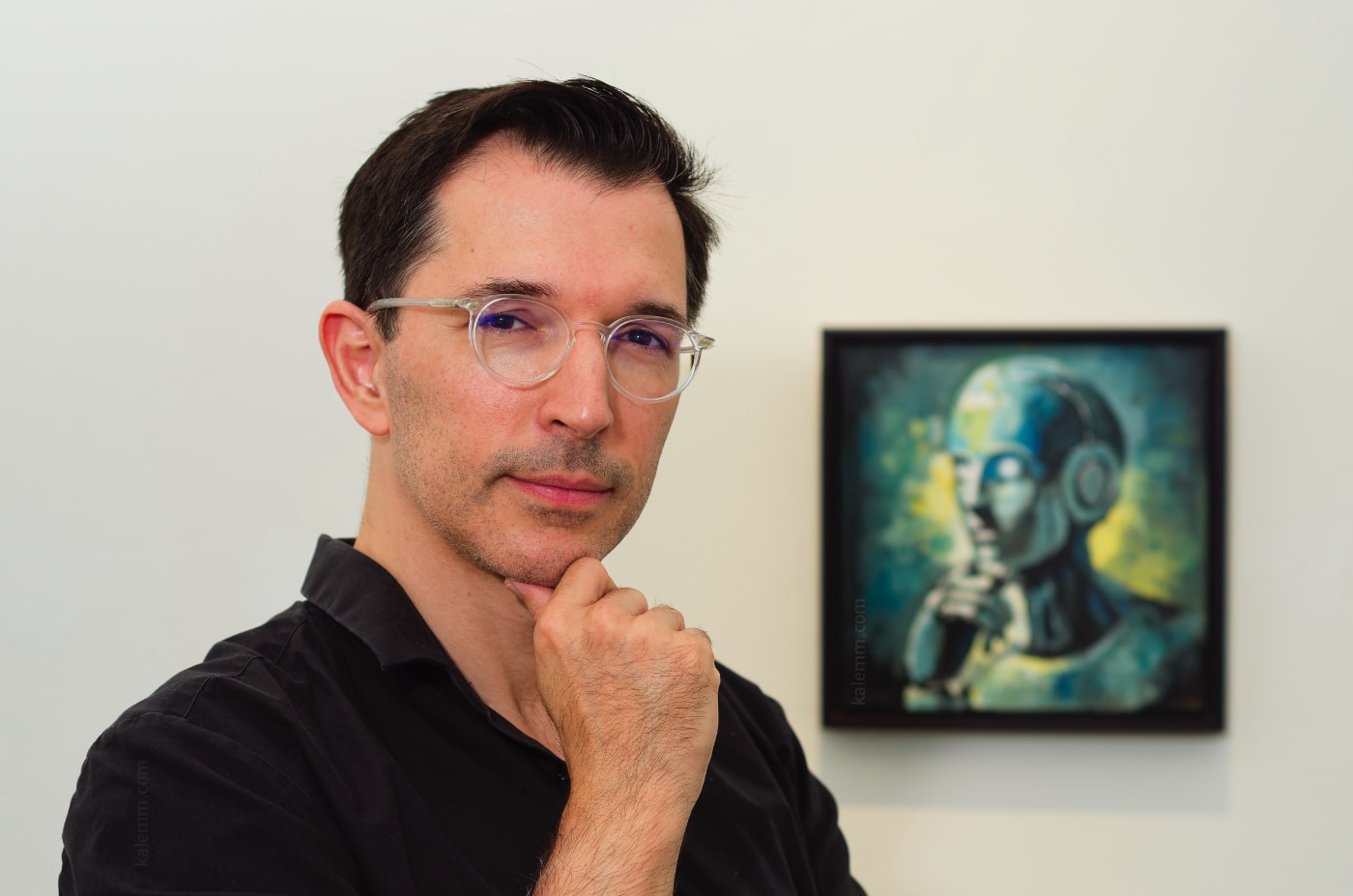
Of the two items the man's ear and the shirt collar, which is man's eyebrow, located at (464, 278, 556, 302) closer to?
the man's ear

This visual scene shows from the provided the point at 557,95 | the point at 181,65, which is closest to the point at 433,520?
the point at 557,95

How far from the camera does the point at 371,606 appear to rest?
1279 mm

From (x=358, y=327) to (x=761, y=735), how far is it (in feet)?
2.54

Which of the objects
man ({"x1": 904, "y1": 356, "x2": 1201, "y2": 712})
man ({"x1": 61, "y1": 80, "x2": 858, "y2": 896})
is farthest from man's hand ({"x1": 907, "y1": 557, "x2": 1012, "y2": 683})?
man ({"x1": 61, "y1": 80, "x2": 858, "y2": 896})

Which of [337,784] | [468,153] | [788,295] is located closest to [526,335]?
[468,153]

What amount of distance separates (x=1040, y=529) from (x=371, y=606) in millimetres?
1208

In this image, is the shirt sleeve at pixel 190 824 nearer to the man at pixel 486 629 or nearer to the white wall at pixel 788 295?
the man at pixel 486 629

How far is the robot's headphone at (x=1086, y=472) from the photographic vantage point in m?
2.00

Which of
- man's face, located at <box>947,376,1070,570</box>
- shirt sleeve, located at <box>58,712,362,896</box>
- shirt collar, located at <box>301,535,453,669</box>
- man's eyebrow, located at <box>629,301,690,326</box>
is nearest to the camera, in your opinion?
shirt sleeve, located at <box>58,712,362,896</box>

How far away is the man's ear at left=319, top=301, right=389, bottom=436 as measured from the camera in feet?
4.63

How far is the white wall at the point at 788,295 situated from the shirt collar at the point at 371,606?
0.73 metres

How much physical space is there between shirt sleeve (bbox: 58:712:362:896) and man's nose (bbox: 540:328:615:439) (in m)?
0.47

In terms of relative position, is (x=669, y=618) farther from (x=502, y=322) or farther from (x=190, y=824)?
(x=190, y=824)

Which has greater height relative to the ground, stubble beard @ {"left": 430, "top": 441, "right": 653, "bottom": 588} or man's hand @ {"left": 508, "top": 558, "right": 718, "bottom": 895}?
stubble beard @ {"left": 430, "top": 441, "right": 653, "bottom": 588}
